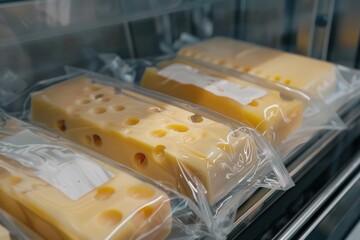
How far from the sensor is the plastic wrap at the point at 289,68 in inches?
33.8

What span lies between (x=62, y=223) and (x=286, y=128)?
1.55 ft

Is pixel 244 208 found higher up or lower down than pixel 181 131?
lower down

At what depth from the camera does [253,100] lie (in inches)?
28.6

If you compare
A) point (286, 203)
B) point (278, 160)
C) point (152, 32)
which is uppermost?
point (152, 32)

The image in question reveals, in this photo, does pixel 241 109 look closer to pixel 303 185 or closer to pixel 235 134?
pixel 235 134

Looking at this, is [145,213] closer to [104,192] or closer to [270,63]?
[104,192]

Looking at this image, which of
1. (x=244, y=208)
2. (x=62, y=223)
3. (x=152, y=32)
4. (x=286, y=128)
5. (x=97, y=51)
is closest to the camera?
(x=62, y=223)

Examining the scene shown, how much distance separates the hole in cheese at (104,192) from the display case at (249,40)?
8.1 inches

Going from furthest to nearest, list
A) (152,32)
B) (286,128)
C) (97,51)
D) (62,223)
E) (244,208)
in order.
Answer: (152,32)
(97,51)
(286,128)
(244,208)
(62,223)

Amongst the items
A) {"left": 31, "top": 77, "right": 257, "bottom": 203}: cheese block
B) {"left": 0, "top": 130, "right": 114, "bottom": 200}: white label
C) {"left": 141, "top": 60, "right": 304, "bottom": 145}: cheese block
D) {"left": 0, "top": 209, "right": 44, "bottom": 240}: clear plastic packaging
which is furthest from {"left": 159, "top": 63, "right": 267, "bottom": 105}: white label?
{"left": 0, "top": 209, "right": 44, "bottom": 240}: clear plastic packaging

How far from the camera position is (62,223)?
0.45m

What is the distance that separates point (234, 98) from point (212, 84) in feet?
0.24

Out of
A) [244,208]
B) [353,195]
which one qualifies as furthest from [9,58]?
[353,195]

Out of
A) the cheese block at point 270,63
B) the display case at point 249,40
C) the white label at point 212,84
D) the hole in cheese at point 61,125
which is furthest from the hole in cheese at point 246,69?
the hole in cheese at point 61,125
